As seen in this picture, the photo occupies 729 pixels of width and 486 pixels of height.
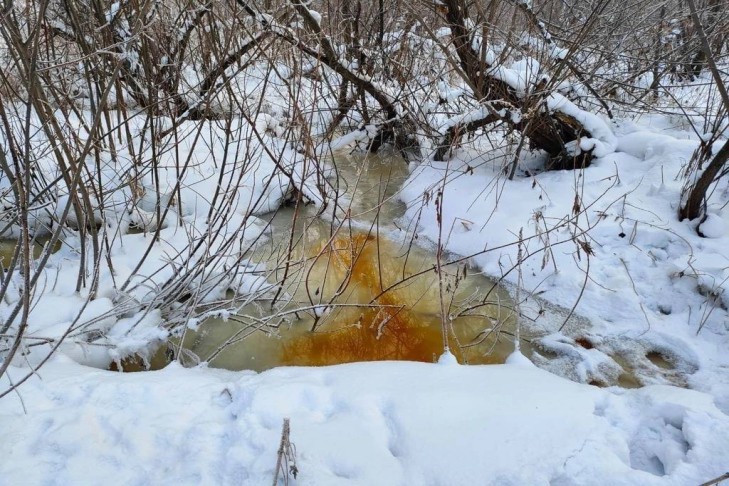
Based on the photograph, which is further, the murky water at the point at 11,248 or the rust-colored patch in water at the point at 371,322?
the murky water at the point at 11,248

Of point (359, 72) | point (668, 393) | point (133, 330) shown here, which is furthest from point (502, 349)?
point (359, 72)

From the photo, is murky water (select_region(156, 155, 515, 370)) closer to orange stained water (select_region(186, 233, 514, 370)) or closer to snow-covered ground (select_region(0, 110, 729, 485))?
orange stained water (select_region(186, 233, 514, 370))

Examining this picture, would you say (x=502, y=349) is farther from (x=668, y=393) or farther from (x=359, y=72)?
(x=359, y=72)

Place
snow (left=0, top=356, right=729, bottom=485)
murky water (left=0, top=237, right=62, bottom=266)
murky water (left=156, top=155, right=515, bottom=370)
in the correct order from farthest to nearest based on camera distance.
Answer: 1. murky water (left=0, top=237, right=62, bottom=266)
2. murky water (left=156, top=155, right=515, bottom=370)
3. snow (left=0, top=356, right=729, bottom=485)

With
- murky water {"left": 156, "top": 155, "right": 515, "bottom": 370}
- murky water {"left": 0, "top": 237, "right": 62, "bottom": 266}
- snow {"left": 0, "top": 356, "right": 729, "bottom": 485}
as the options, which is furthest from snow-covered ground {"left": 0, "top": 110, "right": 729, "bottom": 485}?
murky water {"left": 0, "top": 237, "right": 62, "bottom": 266}

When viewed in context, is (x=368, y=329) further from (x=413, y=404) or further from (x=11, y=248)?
(x=11, y=248)

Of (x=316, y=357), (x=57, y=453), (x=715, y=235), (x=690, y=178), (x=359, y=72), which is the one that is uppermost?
(x=359, y=72)

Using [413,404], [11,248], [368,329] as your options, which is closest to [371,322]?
[368,329]

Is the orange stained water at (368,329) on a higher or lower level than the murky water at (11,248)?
lower

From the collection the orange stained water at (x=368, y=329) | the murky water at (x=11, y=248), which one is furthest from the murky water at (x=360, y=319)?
the murky water at (x=11, y=248)

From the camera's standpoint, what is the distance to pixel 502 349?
9.14 ft

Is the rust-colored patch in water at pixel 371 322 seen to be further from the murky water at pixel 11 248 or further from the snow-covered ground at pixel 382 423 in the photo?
the murky water at pixel 11 248

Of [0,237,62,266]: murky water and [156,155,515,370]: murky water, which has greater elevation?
[0,237,62,266]: murky water

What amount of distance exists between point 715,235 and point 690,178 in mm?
602
